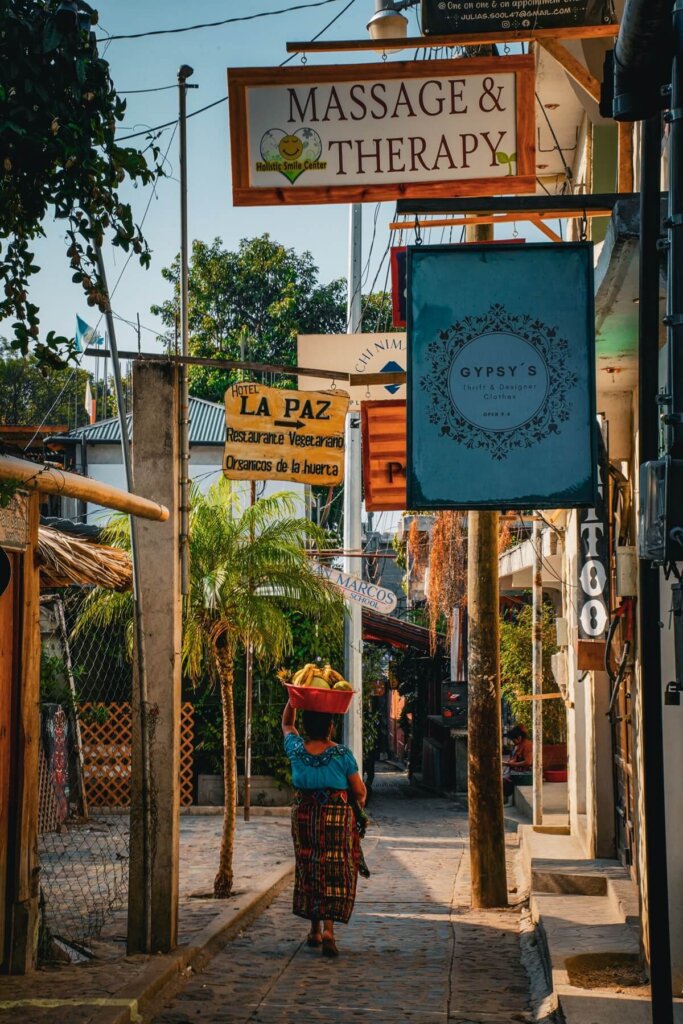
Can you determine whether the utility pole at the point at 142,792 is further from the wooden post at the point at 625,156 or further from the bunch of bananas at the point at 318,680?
the wooden post at the point at 625,156

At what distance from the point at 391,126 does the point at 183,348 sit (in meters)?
2.39

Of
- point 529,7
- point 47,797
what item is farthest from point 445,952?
Answer: point 47,797

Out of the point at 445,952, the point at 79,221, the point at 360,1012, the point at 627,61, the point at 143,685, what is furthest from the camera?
the point at 445,952

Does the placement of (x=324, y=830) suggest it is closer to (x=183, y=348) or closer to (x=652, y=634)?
(x=183, y=348)

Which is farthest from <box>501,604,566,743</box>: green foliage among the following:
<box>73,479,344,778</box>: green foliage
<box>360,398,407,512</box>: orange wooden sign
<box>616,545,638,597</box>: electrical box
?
<box>616,545,638,597</box>: electrical box

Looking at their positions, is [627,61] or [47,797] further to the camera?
[47,797]

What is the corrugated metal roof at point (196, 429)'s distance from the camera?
32.0 metres

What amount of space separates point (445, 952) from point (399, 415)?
15.5 ft

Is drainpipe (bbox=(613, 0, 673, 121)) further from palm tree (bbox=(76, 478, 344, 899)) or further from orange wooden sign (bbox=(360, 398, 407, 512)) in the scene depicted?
palm tree (bbox=(76, 478, 344, 899))

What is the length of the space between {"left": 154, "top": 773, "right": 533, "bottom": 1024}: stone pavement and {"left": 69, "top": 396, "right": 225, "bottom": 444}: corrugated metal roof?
67.0ft

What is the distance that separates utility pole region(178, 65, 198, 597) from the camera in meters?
8.81

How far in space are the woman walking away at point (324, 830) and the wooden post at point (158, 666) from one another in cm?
104

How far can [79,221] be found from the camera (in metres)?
6.26

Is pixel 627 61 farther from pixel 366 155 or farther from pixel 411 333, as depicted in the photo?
pixel 366 155
